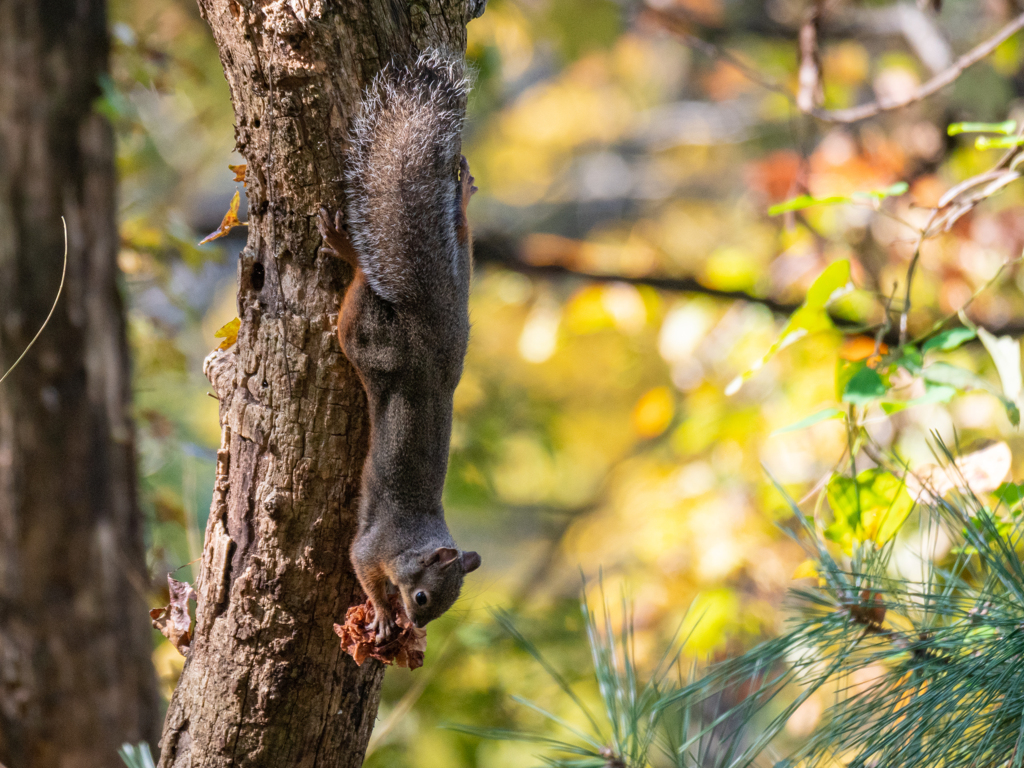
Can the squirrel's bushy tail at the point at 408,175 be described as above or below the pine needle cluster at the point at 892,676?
above

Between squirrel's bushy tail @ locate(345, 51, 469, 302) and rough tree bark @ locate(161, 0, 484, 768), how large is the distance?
29mm

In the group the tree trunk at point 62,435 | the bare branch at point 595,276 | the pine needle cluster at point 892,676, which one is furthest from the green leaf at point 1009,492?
the tree trunk at point 62,435

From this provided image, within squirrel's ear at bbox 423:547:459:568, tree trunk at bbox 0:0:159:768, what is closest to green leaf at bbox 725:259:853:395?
squirrel's ear at bbox 423:547:459:568

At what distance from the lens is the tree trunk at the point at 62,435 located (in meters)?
2.21

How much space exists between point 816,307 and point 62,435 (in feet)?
6.70

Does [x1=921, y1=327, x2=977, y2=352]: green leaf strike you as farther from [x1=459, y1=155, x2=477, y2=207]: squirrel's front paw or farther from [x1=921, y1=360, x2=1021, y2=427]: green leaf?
[x1=459, y1=155, x2=477, y2=207]: squirrel's front paw

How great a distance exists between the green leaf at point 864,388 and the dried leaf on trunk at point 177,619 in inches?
43.4

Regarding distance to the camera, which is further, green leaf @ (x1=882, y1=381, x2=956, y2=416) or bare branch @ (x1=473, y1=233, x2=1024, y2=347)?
bare branch @ (x1=473, y1=233, x2=1024, y2=347)

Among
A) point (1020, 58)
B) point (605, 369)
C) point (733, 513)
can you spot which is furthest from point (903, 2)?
point (605, 369)

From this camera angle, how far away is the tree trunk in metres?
2.21

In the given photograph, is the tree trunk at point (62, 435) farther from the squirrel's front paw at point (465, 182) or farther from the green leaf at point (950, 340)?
the green leaf at point (950, 340)

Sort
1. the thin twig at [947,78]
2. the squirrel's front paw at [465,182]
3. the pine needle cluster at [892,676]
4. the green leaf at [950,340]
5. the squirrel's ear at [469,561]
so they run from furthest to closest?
the squirrel's ear at [469,561]
the thin twig at [947,78]
the squirrel's front paw at [465,182]
the green leaf at [950,340]
the pine needle cluster at [892,676]

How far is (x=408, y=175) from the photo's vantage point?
1226 millimetres

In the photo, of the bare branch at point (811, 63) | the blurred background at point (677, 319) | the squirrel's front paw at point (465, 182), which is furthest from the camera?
the blurred background at point (677, 319)
